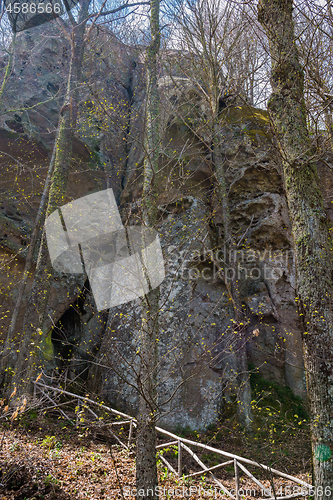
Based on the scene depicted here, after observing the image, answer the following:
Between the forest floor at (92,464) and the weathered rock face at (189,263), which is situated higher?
the weathered rock face at (189,263)

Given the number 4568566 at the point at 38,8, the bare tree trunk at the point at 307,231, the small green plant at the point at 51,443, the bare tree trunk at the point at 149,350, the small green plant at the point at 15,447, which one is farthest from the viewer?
the number 4568566 at the point at 38,8

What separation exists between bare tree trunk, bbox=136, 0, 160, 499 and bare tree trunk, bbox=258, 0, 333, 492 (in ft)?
5.24

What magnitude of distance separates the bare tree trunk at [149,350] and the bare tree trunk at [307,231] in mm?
1597

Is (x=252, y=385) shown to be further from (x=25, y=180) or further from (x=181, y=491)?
(x=25, y=180)

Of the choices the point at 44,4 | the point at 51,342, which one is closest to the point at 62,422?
the point at 51,342

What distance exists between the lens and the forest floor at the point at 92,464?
3566 mm

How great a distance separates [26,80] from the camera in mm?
11992

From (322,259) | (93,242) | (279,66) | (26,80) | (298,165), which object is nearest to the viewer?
(322,259)

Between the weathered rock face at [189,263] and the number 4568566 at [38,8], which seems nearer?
the weathered rock face at [189,263]

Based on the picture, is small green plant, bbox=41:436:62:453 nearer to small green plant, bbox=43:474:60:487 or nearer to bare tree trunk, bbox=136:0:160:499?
small green plant, bbox=43:474:60:487

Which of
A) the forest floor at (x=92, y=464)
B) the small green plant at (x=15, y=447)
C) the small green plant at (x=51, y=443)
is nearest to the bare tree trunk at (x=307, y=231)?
the forest floor at (x=92, y=464)

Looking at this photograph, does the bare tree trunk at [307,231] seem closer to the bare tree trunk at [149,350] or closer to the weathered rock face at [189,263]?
the bare tree trunk at [149,350]

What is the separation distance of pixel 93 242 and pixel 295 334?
21.7 feet

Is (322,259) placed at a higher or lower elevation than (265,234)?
lower
